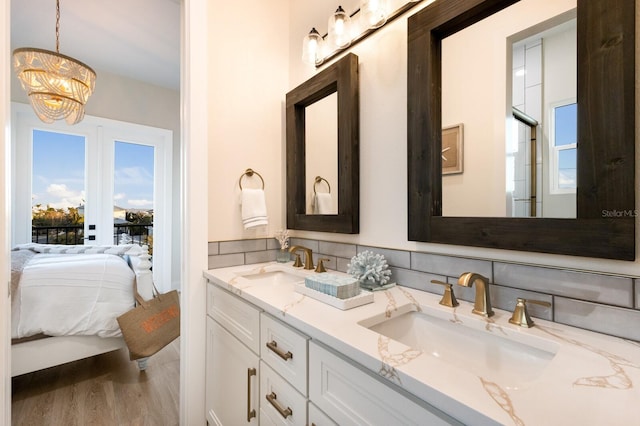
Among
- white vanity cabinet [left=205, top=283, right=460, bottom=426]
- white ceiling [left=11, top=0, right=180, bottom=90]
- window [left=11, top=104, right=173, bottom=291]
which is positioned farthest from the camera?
window [left=11, top=104, right=173, bottom=291]

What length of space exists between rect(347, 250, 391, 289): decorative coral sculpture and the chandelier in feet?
7.67

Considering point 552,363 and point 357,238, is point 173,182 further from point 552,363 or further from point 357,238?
point 552,363

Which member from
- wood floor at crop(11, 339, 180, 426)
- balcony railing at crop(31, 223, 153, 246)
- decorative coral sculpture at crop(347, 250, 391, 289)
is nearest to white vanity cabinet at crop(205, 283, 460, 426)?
decorative coral sculpture at crop(347, 250, 391, 289)

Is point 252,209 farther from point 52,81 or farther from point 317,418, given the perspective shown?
point 52,81

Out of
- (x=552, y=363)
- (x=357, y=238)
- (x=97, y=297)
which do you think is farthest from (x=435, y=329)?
(x=97, y=297)

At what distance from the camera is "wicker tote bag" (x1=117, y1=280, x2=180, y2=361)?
187 centimetres

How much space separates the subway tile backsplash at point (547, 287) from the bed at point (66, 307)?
5.80 ft

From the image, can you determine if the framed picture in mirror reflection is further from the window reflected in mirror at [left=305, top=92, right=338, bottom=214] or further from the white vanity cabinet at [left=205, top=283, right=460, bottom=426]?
the white vanity cabinet at [left=205, top=283, right=460, bottom=426]

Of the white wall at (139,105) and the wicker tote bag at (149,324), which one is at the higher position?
the white wall at (139,105)

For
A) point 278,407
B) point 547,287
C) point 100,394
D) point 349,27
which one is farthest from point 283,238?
point 100,394

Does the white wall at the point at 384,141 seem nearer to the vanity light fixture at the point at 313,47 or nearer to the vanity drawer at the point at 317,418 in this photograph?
the vanity light fixture at the point at 313,47

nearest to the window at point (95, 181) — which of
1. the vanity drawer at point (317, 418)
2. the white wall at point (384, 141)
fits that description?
the white wall at point (384, 141)

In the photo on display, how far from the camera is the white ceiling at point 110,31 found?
2227mm

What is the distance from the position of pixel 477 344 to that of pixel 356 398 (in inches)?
15.3
